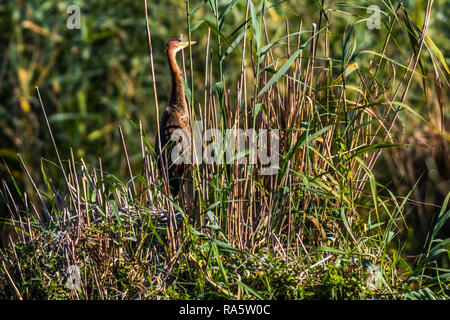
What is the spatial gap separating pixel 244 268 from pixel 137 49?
3015mm

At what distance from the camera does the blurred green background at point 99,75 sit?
172 inches

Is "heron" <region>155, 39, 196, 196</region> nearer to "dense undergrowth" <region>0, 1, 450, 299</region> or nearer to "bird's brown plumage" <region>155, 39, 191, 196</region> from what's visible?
"bird's brown plumage" <region>155, 39, 191, 196</region>

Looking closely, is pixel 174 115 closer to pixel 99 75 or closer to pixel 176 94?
pixel 176 94

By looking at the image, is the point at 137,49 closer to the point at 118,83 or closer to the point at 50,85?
the point at 118,83

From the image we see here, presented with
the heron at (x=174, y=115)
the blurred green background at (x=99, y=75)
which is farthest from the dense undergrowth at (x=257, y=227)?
the blurred green background at (x=99, y=75)

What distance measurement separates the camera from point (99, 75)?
458 centimetres

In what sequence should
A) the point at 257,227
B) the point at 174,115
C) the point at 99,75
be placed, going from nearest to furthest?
the point at 257,227, the point at 174,115, the point at 99,75

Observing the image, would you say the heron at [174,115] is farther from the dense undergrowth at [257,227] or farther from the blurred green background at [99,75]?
the blurred green background at [99,75]

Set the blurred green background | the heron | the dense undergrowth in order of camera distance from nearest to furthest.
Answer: the dense undergrowth
the heron
the blurred green background

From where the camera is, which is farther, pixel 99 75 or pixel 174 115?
pixel 99 75

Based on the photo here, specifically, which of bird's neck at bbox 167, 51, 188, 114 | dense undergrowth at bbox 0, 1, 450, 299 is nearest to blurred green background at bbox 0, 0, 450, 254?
bird's neck at bbox 167, 51, 188, 114

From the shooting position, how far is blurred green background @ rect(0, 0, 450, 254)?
14.3ft

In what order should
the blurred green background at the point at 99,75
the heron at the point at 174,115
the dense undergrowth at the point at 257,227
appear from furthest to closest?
the blurred green background at the point at 99,75 → the heron at the point at 174,115 → the dense undergrowth at the point at 257,227

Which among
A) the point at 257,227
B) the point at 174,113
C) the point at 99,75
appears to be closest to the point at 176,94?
the point at 174,113
